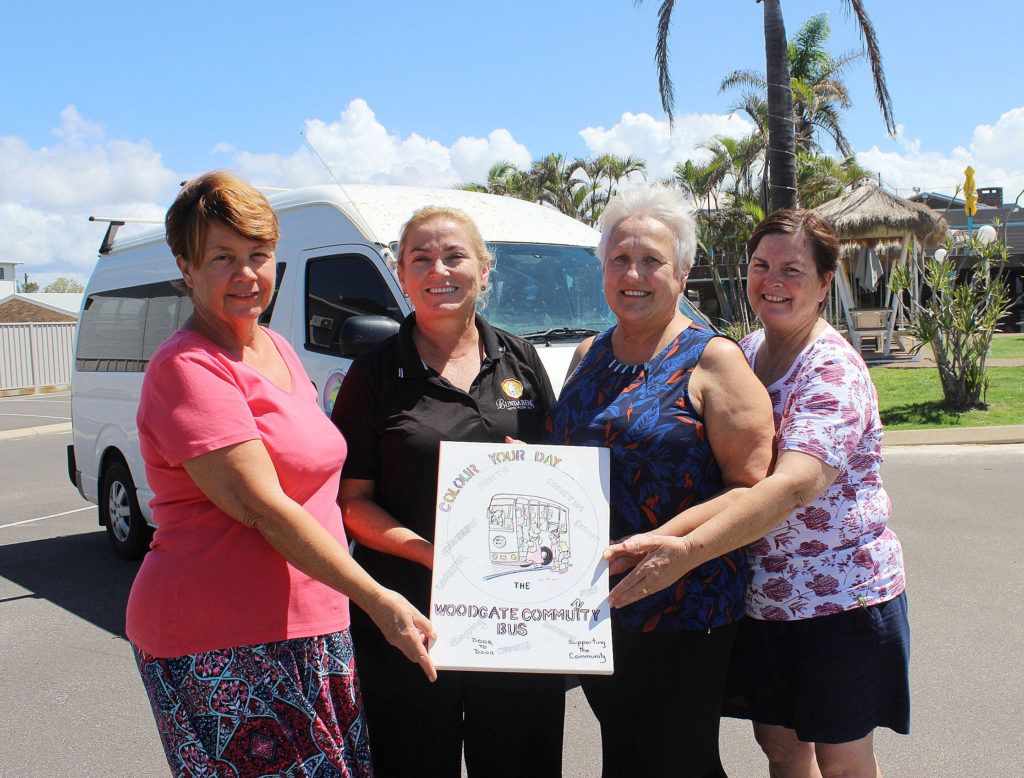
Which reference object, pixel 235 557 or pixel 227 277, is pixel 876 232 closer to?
pixel 227 277

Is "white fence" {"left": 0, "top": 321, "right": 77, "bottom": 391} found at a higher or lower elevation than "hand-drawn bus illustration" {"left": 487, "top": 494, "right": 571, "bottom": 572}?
lower

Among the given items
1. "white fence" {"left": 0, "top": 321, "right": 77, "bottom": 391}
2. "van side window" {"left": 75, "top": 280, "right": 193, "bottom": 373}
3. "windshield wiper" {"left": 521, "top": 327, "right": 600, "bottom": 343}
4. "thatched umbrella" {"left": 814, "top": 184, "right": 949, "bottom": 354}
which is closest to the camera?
"windshield wiper" {"left": 521, "top": 327, "right": 600, "bottom": 343}

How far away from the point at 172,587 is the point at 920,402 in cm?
1322

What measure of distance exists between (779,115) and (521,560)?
1202cm

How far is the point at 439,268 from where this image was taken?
7.89 feet

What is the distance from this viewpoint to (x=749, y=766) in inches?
135

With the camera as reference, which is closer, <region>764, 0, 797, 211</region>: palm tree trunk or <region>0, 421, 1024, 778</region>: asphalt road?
<region>0, 421, 1024, 778</region>: asphalt road

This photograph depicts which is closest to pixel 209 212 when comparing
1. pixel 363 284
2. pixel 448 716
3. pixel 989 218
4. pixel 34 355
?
pixel 448 716

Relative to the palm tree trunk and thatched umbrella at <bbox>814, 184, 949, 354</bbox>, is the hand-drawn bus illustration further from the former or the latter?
thatched umbrella at <bbox>814, 184, 949, 354</bbox>

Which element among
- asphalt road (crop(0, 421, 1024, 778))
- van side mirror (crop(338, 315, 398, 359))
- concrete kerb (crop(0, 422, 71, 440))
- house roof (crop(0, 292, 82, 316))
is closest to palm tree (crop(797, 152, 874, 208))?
asphalt road (crop(0, 421, 1024, 778))

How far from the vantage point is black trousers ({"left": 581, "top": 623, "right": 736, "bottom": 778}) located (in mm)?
2160

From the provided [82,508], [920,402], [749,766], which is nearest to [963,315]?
[920,402]

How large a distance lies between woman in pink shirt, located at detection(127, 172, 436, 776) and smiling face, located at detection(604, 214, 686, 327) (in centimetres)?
94

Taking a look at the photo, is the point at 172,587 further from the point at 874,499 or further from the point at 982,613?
the point at 982,613
